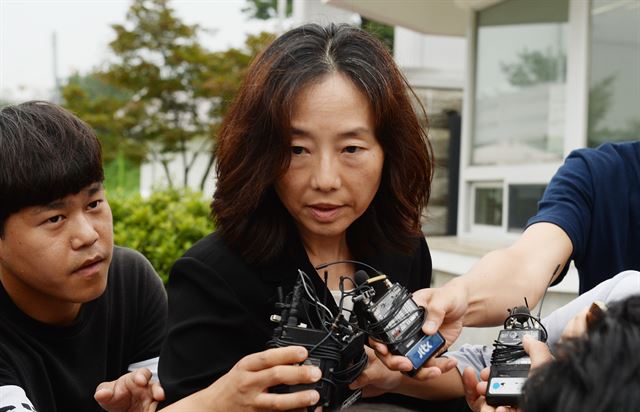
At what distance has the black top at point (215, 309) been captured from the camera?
1.68 meters

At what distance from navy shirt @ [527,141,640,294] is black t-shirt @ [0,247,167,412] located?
1208 mm

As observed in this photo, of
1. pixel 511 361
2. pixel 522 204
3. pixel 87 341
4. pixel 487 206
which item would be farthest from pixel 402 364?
pixel 487 206

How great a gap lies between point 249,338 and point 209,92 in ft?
40.5

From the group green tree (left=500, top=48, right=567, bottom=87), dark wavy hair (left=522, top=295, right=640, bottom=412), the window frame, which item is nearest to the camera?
dark wavy hair (left=522, top=295, right=640, bottom=412)

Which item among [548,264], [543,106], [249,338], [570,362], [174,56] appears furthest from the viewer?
[174,56]

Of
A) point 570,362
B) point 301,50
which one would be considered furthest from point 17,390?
point 570,362

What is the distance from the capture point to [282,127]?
171cm

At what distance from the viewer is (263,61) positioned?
1.82 meters

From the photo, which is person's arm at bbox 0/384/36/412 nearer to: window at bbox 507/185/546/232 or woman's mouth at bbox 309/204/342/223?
woman's mouth at bbox 309/204/342/223

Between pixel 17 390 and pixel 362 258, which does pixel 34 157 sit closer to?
pixel 17 390

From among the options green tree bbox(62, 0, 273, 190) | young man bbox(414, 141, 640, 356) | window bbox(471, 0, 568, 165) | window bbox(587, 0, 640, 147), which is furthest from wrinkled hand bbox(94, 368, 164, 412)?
green tree bbox(62, 0, 273, 190)

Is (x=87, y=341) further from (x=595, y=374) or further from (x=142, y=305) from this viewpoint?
(x=595, y=374)

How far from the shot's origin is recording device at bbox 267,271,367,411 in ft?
4.77

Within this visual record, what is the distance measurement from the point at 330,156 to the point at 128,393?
80 cm
